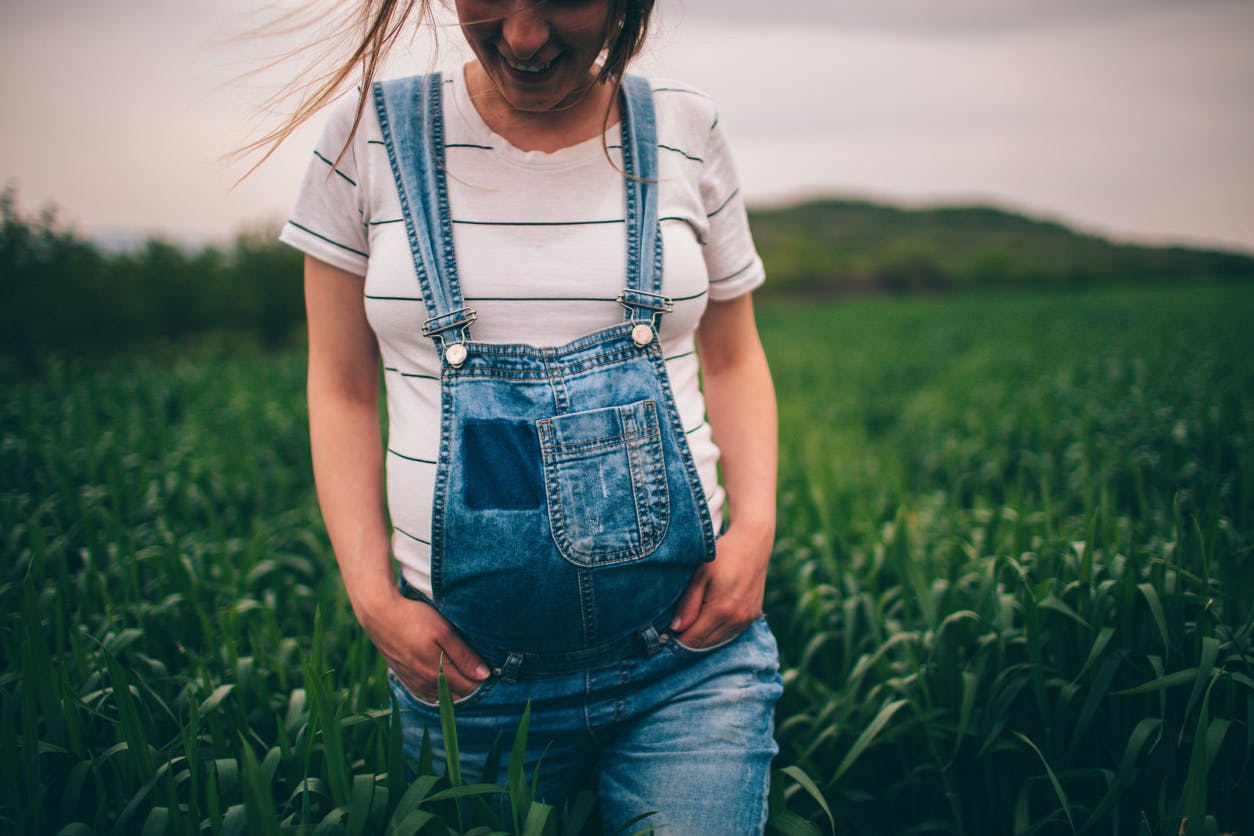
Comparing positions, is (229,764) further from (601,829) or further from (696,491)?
(696,491)

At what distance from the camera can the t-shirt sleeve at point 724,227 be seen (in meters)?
1.21

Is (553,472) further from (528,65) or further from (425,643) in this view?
(528,65)

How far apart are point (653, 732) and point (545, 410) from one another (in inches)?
22.6

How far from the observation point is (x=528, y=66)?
Result: 3.35 ft

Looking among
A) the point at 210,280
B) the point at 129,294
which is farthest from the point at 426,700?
the point at 210,280

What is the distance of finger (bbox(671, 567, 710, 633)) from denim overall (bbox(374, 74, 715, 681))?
4cm

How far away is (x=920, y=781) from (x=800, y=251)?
55723 mm

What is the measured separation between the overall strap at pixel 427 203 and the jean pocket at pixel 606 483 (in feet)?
0.69

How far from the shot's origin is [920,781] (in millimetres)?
1662

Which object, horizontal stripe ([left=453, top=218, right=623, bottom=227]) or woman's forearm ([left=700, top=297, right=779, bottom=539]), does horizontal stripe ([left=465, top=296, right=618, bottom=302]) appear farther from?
woman's forearm ([left=700, top=297, right=779, bottom=539])

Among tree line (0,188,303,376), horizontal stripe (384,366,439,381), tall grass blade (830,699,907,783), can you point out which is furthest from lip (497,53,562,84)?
tree line (0,188,303,376)

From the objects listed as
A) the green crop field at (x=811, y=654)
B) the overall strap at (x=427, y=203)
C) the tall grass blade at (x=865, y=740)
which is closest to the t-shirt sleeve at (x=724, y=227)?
the overall strap at (x=427, y=203)

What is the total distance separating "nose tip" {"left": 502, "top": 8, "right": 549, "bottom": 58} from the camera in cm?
97

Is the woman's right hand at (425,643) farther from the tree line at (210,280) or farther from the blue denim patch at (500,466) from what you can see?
the tree line at (210,280)
